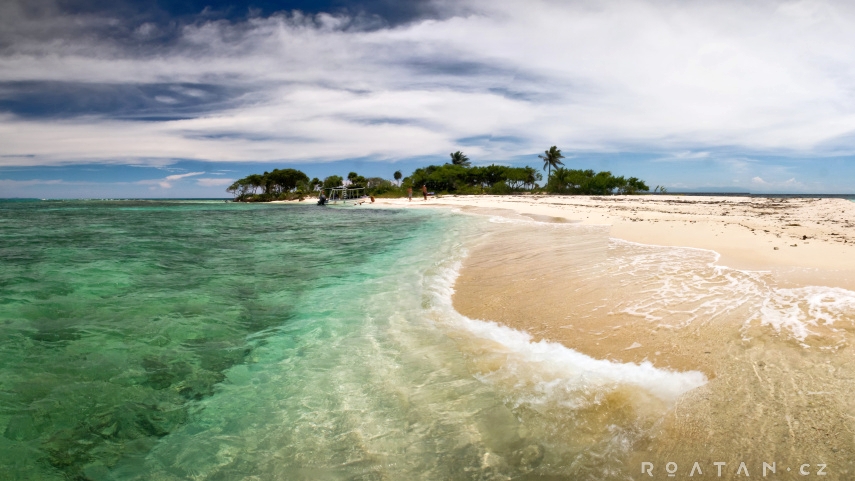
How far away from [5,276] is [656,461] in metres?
12.3

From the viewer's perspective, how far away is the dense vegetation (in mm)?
58875

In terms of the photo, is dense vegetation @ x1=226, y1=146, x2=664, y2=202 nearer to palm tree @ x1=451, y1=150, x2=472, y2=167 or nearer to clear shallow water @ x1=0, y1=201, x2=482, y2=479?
palm tree @ x1=451, y1=150, x2=472, y2=167

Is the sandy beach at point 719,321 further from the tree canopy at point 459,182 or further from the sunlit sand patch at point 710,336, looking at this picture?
the tree canopy at point 459,182

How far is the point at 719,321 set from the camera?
4355mm

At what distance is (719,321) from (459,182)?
246 ft

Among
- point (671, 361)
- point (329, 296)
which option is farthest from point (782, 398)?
point (329, 296)

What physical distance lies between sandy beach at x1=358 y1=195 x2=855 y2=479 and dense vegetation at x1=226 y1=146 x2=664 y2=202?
52496mm

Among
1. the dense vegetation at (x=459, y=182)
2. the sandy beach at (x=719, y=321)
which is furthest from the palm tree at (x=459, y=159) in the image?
the sandy beach at (x=719, y=321)

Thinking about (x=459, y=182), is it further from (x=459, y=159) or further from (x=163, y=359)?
(x=163, y=359)

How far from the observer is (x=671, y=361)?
3611 millimetres

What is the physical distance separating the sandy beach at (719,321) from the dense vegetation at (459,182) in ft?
172

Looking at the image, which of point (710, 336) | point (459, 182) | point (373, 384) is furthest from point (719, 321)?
point (459, 182)

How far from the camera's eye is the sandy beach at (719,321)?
258 centimetres

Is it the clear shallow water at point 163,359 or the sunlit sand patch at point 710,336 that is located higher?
the sunlit sand patch at point 710,336
